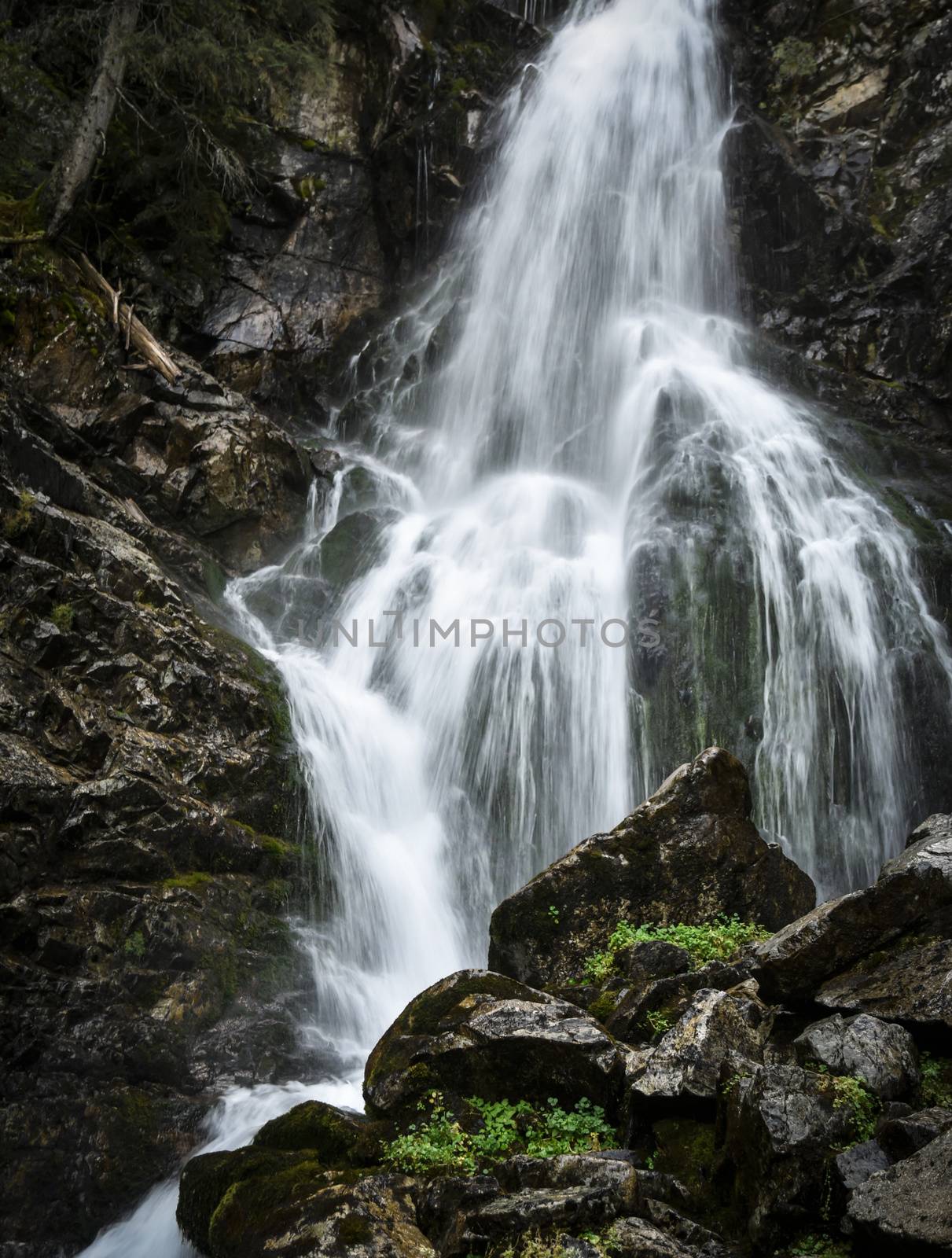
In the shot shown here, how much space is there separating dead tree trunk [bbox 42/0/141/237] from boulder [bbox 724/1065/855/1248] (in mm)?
13025

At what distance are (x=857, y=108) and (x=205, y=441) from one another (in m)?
15.8

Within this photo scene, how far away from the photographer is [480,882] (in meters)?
9.70

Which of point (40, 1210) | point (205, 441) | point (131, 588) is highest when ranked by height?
point (205, 441)

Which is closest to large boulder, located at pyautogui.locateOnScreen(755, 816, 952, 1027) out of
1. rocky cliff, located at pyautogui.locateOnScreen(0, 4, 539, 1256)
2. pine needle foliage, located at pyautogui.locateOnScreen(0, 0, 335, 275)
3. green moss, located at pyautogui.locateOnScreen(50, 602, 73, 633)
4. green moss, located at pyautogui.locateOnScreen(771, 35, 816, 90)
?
rocky cliff, located at pyautogui.locateOnScreen(0, 4, 539, 1256)

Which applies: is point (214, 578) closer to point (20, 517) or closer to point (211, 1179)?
point (20, 517)

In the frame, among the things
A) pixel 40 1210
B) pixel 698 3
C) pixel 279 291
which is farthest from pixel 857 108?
pixel 40 1210

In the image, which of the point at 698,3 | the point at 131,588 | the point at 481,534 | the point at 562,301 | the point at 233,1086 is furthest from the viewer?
the point at 698,3

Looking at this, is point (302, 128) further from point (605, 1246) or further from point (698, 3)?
point (605, 1246)

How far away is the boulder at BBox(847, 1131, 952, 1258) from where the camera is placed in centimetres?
288

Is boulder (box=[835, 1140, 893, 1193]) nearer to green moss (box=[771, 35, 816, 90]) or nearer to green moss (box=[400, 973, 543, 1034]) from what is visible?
green moss (box=[400, 973, 543, 1034])

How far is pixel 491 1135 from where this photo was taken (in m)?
4.45

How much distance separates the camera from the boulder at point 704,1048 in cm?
416

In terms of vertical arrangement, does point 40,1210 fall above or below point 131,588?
below

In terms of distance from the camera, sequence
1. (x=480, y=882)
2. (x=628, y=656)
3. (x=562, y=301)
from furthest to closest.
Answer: (x=562, y=301), (x=628, y=656), (x=480, y=882)
